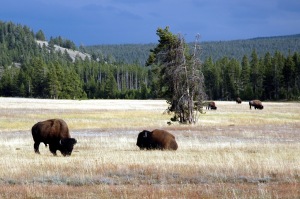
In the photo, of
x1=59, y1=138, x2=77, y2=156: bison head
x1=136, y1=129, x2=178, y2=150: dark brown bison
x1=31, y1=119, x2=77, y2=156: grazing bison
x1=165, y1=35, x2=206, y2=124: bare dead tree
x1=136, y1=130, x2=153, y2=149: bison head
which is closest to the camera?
x1=59, y1=138, x2=77, y2=156: bison head

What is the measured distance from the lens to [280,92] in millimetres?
125312

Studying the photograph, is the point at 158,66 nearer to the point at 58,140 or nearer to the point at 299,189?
the point at 58,140

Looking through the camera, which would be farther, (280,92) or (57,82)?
(57,82)

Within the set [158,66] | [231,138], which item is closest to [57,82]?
[158,66]

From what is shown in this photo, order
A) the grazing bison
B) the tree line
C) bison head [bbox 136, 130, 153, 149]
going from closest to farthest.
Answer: the grazing bison → bison head [bbox 136, 130, 153, 149] → the tree line

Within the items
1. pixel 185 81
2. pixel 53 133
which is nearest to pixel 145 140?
pixel 53 133

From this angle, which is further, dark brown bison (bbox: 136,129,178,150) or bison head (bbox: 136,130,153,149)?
bison head (bbox: 136,130,153,149)

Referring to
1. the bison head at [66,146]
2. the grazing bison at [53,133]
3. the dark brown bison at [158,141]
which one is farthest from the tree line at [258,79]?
the bison head at [66,146]

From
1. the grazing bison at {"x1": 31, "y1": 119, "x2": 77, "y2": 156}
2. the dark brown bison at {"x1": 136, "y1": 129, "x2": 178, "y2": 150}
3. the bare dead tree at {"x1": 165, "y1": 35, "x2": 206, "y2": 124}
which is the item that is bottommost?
the dark brown bison at {"x1": 136, "y1": 129, "x2": 178, "y2": 150}

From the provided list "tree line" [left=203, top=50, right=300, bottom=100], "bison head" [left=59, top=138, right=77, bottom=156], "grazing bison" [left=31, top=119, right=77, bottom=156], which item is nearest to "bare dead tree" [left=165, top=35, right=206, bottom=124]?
"grazing bison" [left=31, top=119, right=77, bottom=156]

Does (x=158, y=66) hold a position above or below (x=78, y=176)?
above

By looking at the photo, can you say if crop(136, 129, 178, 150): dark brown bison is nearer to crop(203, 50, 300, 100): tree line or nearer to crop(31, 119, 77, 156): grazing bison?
crop(31, 119, 77, 156): grazing bison

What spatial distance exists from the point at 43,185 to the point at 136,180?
2688 millimetres

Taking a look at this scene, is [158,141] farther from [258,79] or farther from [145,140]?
[258,79]
